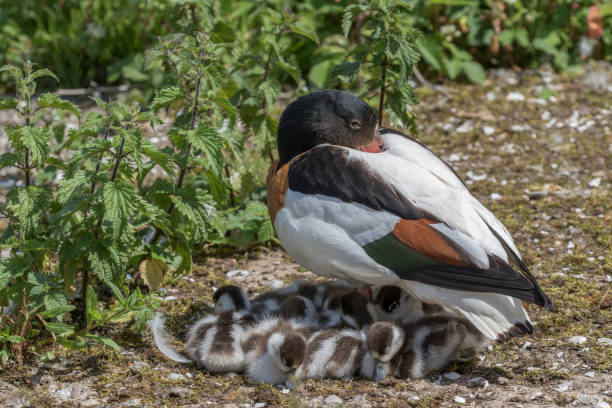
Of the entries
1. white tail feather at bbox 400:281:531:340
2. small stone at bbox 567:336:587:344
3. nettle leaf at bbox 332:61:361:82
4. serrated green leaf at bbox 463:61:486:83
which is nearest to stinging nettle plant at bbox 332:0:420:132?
nettle leaf at bbox 332:61:361:82

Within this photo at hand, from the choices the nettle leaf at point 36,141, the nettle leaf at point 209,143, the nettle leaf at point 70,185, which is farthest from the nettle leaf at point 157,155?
the nettle leaf at point 36,141

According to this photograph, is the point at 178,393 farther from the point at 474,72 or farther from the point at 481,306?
the point at 474,72

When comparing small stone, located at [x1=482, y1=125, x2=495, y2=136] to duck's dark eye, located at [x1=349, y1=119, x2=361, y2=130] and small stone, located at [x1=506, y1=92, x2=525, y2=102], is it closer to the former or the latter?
small stone, located at [x1=506, y1=92, x2=525, y2=102]

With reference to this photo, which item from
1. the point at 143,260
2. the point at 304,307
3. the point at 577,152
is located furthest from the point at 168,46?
the point at 577,152

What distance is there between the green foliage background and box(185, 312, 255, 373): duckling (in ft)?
1.05

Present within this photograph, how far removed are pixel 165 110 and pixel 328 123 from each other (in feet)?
3.49

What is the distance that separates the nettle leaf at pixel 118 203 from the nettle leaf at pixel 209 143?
0.43 metres

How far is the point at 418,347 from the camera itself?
3.82 meters

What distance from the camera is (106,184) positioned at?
3691mm

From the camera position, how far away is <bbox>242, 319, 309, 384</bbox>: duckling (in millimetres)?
3670

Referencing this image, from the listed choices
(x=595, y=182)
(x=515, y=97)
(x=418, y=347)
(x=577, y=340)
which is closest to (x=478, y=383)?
(x=418, y=347)

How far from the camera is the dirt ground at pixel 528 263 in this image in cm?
368

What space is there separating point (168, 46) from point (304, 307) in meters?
1.94

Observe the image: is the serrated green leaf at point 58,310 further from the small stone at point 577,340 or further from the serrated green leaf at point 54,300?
the small stone at point 577,340
